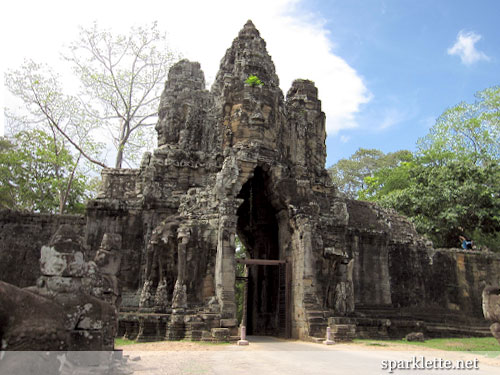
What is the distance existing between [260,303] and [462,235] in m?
12.5

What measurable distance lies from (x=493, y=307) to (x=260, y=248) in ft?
33.2

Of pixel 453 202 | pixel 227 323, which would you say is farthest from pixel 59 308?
pixel 453 202

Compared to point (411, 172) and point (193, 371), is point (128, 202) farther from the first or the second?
point (411, 172)

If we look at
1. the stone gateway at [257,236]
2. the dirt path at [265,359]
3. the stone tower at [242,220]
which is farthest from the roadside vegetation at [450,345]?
the stone tower at [242,220]

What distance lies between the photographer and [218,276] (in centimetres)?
1327

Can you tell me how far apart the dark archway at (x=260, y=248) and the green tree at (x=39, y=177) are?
37.0ft

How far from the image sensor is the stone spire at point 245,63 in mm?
16884

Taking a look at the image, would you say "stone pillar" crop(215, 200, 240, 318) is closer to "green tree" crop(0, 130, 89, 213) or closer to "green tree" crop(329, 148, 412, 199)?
"green tree" crop(0, 130, 89, 213)

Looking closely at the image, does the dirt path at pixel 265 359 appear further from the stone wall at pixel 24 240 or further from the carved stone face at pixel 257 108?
the carved stone face at pixel 257 108

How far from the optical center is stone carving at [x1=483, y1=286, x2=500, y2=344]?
28.0 feet

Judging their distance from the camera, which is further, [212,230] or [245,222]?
[245,222]

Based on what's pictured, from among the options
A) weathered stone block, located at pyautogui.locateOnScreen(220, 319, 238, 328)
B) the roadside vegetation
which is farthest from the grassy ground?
weathered stone block, located at pyautogui.locateOnScreen(220, 319, 238, 328)

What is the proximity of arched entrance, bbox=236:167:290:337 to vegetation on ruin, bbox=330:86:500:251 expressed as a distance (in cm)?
983

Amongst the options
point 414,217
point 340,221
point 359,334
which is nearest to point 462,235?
point 414,217
